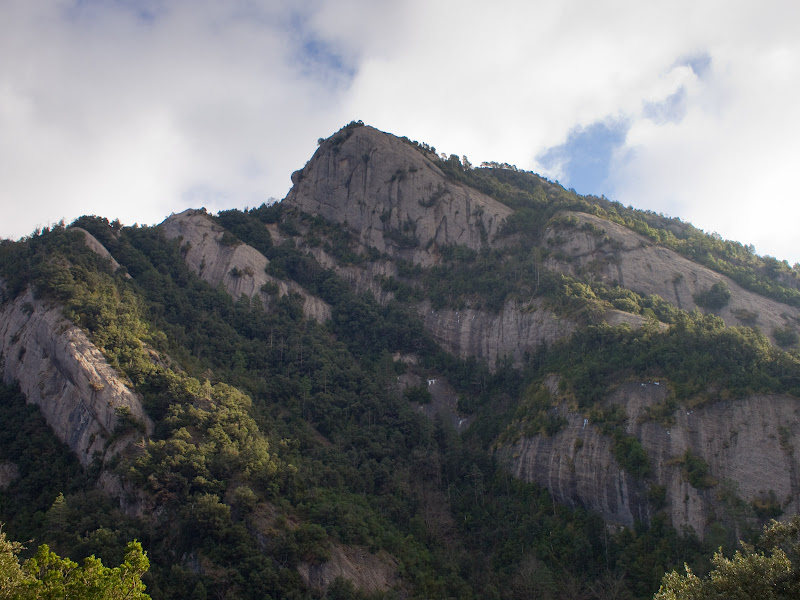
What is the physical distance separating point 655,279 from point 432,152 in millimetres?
38172

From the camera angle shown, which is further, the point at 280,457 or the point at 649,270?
the point at 649,270

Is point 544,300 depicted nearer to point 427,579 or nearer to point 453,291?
point 453,291

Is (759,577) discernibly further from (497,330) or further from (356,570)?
(497,330)

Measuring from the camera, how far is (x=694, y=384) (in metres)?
47.1

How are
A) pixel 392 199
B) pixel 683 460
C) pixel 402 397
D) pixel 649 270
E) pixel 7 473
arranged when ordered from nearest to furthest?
pixel 683 460 < pixel 7 473 < pixel 402 397 < pixel 649 270 < pixel 392 199

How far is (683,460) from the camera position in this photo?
44.1 m

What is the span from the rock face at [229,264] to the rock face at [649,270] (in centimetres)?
2652

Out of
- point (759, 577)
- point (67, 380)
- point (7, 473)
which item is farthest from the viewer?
point (67, 380)

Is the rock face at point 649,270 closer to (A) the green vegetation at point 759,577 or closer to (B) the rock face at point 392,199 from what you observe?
(B) the rock face at point 392,199

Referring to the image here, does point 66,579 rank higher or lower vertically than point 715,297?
lower

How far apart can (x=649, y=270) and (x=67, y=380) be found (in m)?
53.6

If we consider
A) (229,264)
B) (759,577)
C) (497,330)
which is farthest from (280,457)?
(759,577)

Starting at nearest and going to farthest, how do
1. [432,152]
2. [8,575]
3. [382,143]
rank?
[8,575] < [382,143] < [432,152]

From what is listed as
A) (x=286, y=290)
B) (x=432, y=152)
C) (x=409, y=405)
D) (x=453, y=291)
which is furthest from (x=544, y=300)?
(x=432, y=152)
